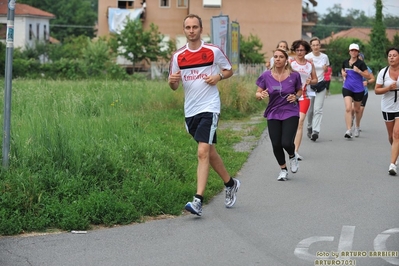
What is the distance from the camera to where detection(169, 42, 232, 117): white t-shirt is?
846cm

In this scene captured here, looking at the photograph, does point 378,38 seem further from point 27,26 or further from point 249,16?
point 27,26

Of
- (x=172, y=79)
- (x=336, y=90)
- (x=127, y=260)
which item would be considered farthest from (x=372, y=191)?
(x=336, y=90)

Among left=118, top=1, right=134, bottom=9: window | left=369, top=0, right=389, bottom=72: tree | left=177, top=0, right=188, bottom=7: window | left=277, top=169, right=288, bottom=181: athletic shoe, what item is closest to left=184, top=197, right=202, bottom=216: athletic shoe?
left=277, top=169, right=288, bottom=181: athletic shoe

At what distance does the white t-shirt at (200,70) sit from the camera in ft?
27.8

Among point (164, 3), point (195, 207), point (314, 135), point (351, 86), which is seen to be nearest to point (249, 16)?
point (164, 3)

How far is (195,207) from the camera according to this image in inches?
325

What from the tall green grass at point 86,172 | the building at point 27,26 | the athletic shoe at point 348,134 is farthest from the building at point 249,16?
the tall green grass at point 86,172

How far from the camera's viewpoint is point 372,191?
33.0 feet

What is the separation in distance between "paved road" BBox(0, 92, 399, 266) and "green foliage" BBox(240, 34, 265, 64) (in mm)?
49958

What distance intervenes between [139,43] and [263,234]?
5574 centimetres

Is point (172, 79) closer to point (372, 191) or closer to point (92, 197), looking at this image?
point (92, 197)

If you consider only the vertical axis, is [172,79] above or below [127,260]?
above

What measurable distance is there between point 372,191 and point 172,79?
→ 327cm

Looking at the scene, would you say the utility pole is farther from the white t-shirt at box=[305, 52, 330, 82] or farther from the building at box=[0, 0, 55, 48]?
the building at box=[0, 0, 55, 48]
